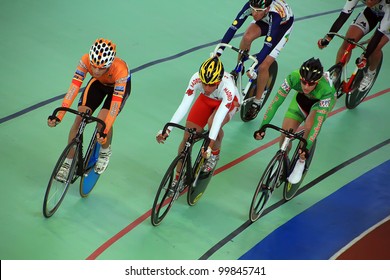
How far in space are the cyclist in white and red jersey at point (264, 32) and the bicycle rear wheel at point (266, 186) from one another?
5.61 ft

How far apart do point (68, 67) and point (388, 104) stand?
433 centimetres

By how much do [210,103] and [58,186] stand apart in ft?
5.48

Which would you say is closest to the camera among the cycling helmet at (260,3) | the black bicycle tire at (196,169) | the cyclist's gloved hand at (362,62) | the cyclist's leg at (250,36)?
the black bicycle tire at (196,169)

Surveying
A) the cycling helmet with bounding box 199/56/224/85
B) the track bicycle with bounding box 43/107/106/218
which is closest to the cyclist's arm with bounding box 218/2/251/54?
the cycling helmet with bounding box 199/56/224/85

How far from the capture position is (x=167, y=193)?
7.43 meters

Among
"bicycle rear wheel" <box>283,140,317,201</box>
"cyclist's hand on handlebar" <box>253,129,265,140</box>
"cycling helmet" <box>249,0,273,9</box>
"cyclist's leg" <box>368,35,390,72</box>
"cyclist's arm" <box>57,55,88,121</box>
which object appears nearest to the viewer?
"cyclist's arm" <box>57,55,88,121</box>

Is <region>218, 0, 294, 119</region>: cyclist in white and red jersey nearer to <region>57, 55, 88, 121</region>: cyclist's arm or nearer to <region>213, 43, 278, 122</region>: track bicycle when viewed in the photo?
<region>213, 43, 278, 122</region>: track bicycle

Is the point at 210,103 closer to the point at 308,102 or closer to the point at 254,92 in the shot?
the point at 308,102

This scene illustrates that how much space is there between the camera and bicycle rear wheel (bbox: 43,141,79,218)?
708 cm

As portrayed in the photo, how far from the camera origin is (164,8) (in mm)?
12672

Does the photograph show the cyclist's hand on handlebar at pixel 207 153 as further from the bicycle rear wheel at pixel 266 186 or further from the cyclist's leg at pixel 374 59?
the cyclist's leg at pixel 374 59

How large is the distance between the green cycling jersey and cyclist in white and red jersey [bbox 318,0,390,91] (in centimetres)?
190

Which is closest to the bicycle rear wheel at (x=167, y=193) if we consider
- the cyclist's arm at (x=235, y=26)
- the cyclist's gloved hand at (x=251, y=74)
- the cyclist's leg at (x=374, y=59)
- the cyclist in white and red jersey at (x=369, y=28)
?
the cyclist's gloved hand at (x=251, y=74)

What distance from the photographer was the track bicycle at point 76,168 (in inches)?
278
